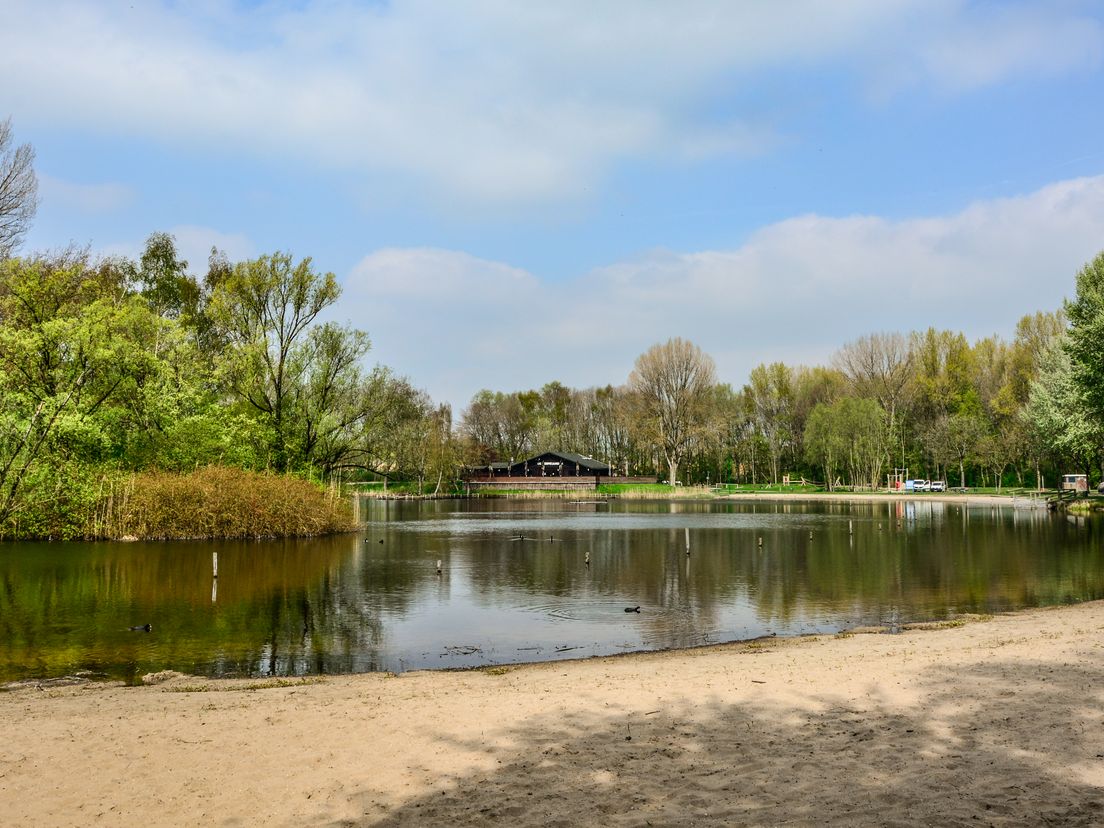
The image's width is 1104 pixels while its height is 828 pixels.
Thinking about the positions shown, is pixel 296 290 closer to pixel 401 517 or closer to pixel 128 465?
pixel 128 465

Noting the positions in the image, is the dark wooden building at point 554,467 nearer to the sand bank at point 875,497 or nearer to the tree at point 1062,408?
the sand bank at point 875,497

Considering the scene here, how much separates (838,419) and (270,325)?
2689 inches

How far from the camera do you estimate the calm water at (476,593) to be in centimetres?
1727

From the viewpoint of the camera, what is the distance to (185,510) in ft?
130

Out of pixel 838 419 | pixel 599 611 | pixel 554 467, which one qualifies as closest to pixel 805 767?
pixel 599 611

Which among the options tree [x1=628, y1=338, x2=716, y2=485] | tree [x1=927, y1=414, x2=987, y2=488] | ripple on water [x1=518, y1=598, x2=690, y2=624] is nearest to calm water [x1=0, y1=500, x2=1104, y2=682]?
ripple on water [x1=518, y1=598, x2=690, y2=624]

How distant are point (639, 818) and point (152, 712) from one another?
24.1ft

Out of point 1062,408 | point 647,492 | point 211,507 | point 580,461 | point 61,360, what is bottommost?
point 647,492

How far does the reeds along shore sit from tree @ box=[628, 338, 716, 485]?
6890 centimetres

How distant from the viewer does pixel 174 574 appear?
91.5 feet

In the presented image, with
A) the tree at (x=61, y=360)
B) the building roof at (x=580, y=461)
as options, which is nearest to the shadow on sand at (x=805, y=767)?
the tree at (x=61, y=360)

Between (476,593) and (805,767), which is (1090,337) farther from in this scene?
(805,767)

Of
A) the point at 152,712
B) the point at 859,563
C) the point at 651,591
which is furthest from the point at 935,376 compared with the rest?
the point at 152,712

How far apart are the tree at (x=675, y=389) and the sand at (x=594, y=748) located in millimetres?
94575
